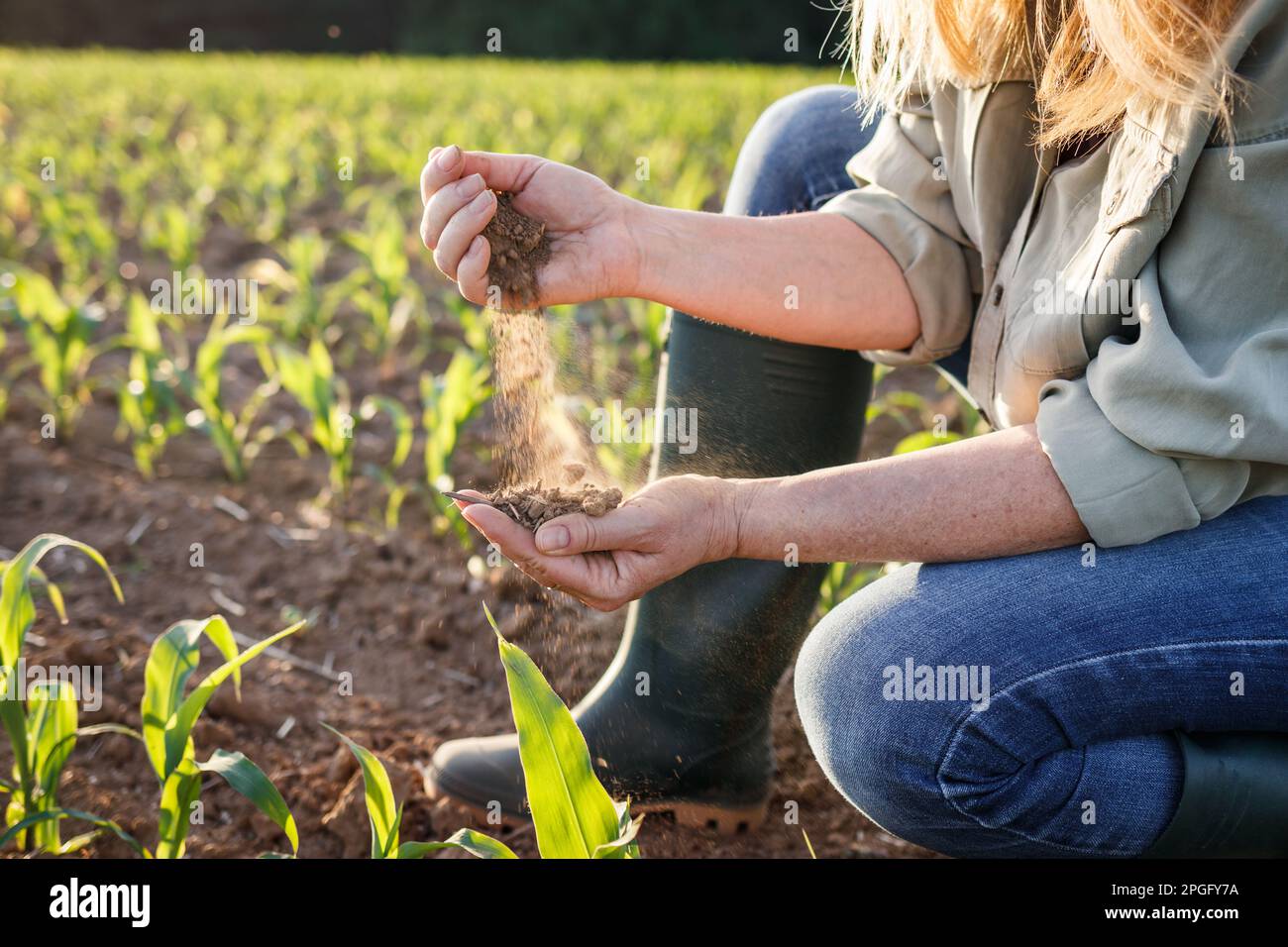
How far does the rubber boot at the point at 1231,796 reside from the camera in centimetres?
133

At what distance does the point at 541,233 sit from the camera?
1657 mm

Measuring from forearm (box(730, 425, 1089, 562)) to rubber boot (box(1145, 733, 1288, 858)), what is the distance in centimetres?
28

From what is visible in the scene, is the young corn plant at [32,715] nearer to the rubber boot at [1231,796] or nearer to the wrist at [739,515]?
the wrist at [739,515]

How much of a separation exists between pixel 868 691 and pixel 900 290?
0.65m

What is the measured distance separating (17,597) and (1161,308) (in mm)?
1481

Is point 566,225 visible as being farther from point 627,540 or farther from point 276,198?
point 276,198

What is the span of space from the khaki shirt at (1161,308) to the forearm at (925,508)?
1.6 inches

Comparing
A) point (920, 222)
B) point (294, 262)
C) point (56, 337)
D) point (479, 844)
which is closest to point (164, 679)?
point (479, 844)

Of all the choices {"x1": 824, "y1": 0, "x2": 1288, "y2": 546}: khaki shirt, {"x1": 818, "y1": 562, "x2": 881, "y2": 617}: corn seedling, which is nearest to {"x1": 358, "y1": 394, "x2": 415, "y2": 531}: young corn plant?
{"x1": 818, "y1": 562, "x2": 881, "y2": 617}: corn seedling

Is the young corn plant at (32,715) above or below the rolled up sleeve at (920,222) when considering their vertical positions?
below

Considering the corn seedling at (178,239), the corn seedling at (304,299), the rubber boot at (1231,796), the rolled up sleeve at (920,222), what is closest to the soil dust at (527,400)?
the rolled up sleeve at (920,222)

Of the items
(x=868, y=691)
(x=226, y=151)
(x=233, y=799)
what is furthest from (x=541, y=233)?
(x=226, y=151)

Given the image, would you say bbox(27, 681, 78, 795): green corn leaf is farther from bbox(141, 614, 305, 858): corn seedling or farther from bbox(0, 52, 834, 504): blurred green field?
bbox(0, 52, 834, 504): blurred green field
